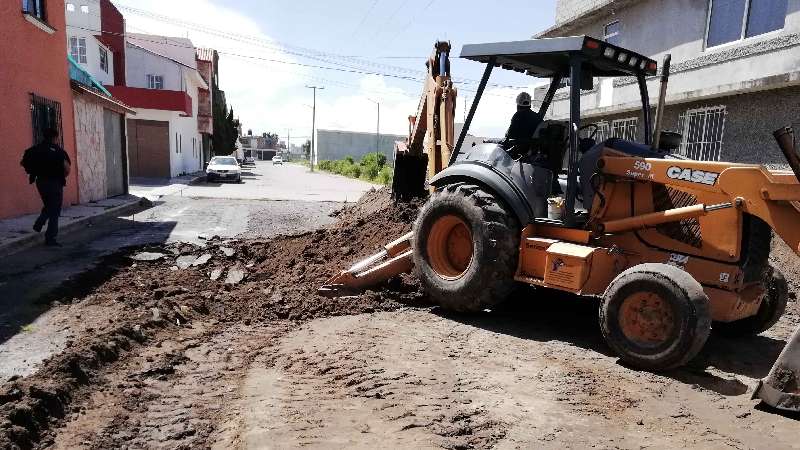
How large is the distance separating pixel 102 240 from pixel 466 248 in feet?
22.1

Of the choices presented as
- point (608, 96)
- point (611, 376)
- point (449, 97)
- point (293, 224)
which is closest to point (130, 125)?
point (293, 224)

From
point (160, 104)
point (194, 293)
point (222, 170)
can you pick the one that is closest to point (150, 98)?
point (160, 104)

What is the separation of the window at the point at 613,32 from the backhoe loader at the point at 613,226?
33.4 ft

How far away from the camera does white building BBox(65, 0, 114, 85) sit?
25438 millimetres

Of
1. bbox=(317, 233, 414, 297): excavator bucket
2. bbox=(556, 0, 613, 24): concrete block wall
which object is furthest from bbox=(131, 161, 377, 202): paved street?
bbox=(317, 233, 414, 297): excavator bucket

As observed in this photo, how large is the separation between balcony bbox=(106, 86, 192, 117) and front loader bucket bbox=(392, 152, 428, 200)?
2177 centimetres

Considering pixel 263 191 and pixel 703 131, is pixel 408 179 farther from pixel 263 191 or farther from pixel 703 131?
pixel 263 191

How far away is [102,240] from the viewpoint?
8.80m

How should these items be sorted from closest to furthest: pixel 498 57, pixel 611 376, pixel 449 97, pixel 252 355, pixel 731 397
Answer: pixel 731 397
pixel 611 376
pixel 252 355
pixel 498 57
pixel 449 97

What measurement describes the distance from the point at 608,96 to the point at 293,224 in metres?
9.48

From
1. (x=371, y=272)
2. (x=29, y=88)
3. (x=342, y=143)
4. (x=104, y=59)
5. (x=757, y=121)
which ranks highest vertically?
(x=104, y=59)

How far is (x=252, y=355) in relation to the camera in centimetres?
415

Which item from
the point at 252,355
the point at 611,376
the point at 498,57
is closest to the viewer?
the point at 611,376

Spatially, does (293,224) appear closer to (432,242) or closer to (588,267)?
(432,242)
